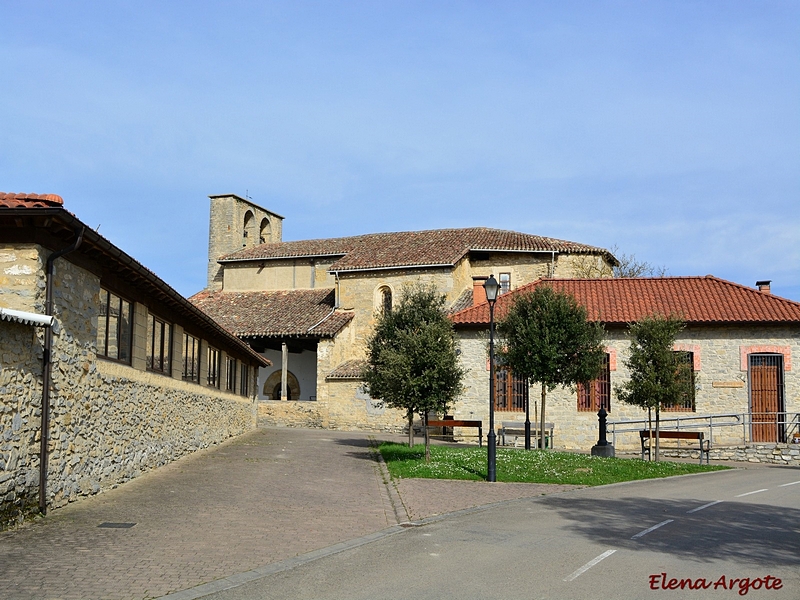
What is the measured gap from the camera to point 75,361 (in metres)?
12.7

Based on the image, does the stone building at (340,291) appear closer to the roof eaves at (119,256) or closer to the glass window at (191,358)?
the glass window at (191,358)

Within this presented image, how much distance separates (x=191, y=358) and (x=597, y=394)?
15.4 metres

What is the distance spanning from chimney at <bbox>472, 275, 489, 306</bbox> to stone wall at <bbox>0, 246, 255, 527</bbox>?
2276cm

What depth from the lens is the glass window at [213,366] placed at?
24.3 meters

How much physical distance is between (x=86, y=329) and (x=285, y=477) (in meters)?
5.63

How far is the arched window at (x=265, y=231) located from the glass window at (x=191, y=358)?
33343 mm

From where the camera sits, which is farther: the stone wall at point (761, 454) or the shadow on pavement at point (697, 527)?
the stone wall at point (761, 454)

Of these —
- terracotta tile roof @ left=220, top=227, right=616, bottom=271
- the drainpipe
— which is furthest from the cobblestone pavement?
terracotta tile roof @ left=220, top=227, right=616, bottom=271

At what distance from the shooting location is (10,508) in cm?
1056

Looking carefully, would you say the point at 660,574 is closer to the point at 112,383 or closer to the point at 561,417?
Answer: the point at 112,383

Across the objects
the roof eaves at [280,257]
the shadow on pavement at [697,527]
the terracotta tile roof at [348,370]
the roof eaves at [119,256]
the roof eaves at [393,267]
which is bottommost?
the shadow on pavement at [697,527]

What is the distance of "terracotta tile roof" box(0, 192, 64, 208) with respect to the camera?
11.0 metres

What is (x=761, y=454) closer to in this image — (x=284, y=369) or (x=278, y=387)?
(x=284, y=369)

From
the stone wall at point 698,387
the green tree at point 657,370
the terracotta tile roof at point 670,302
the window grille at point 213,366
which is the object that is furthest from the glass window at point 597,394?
the window grille at point 213,366
